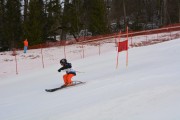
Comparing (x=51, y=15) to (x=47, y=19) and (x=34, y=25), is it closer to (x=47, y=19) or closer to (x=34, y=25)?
(x=47, y=19)

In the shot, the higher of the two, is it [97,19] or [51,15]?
Answer: [51,15]

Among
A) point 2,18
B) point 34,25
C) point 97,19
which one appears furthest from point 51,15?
point 2,18

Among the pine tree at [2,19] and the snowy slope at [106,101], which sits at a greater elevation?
the pine tree at [2,19]

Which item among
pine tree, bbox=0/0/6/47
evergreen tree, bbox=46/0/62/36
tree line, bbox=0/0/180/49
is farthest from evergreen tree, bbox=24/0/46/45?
pine tree, bbox=0/0/6/47

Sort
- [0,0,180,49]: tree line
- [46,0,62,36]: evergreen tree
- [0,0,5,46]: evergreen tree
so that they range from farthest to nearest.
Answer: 1. [46,0,62,36]: evergreen tree
2. [0,0,5,46]: evergreen tree
3. [0,0,180,49]: tree line

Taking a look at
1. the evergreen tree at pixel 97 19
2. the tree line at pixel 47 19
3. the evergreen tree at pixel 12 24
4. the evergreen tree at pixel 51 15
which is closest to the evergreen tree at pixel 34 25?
the tree line at pixel 47 19

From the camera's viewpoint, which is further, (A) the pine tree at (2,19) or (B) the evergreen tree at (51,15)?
(B) the evergreen tree at (51,15)

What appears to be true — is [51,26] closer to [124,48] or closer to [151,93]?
[124,48]

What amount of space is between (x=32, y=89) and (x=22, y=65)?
1391 cm

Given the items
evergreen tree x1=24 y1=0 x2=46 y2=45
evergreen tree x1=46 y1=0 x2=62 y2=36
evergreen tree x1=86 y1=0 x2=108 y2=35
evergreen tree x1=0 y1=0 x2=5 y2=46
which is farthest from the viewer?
evergreen tree x1=86 y1=0 x2=108 y2=35

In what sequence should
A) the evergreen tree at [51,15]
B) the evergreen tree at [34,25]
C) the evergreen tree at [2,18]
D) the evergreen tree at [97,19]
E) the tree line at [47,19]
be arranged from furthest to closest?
1. the evergreen tree at [97,19]
2. the evergreen tree at [51,15]
3. the evergreen tree at [2,18]
4. the tree line at [47,19]
5. the evergreen tree at [34,25]

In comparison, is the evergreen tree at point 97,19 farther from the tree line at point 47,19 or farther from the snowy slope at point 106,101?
the snowy slope at point 106,101

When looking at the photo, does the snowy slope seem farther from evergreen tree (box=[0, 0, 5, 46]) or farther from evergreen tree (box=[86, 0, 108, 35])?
evergreen tree (box=[86, 0, 108, 35])

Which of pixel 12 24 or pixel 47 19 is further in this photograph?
pixel 47 19
